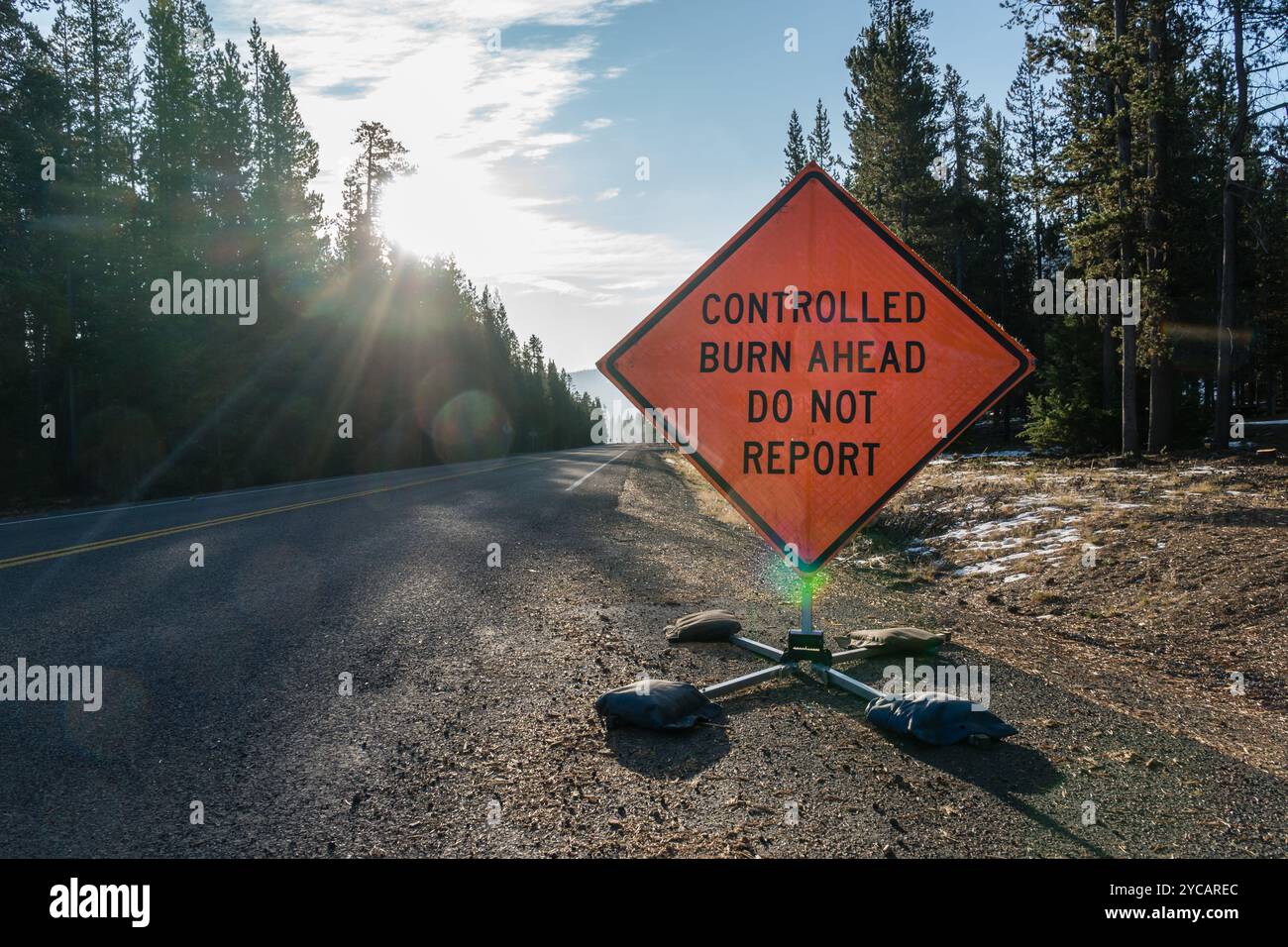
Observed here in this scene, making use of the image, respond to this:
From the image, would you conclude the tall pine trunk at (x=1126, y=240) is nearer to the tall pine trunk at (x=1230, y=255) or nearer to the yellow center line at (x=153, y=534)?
the tall pine trunk at (x=1230, y=255)

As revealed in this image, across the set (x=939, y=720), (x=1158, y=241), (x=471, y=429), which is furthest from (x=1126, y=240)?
(x=471, y=429)

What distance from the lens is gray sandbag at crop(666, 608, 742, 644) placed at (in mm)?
4945

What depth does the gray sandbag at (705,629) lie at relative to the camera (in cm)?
495

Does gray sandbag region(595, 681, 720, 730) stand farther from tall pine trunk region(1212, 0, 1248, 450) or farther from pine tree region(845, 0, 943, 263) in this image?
pine tree region(845, 0, 943, 263)

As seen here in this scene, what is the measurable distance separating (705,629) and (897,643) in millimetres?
1196

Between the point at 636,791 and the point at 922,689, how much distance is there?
186 centimetres

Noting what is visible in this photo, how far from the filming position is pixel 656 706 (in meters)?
3.40

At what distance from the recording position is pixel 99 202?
25062mm

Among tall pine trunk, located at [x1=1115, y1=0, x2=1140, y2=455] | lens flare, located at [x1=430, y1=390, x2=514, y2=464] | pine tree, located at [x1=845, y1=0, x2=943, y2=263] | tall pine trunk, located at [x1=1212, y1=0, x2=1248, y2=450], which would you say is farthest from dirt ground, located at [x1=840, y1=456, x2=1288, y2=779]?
lens flare, located at [x1=430, y1=390, x2=514, y2=464]

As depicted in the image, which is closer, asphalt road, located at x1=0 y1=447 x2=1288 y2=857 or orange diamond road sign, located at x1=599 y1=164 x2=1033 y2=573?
asphalt road, located at x1=0 y1=447 x2=1288 y2=857

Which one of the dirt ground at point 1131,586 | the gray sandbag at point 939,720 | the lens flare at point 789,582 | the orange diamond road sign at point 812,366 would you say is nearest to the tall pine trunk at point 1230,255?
the dirt ground at point 1131,586

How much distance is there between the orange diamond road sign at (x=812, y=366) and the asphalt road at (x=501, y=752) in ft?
3.59

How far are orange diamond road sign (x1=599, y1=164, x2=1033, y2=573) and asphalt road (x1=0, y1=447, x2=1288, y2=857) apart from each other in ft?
3.59
